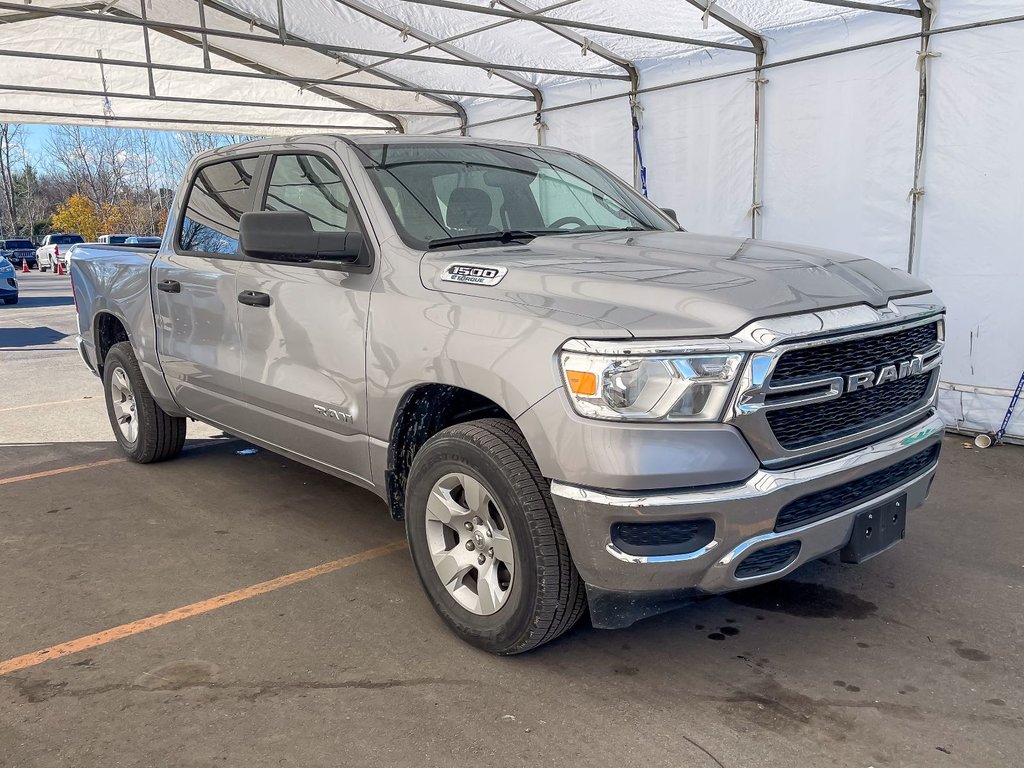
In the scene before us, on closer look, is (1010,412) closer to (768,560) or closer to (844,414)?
(844,414)

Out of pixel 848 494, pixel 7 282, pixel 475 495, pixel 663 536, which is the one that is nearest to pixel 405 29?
pixel 475 495

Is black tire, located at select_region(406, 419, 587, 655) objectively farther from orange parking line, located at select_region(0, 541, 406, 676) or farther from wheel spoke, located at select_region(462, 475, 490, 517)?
orange parking line, located at select_region(0, 541, 406, 676)

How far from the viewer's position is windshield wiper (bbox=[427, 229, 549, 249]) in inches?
138

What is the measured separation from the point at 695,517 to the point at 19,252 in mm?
48546

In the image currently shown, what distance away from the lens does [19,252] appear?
4334 cm

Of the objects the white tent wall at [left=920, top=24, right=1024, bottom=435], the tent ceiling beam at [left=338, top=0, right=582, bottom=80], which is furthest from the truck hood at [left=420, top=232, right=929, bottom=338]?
the tent ceiling beam at [left=338, top=0, right=582, bottom=80]

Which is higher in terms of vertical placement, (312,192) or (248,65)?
(248,65)

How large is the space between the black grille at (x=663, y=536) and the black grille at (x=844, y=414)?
39 cm

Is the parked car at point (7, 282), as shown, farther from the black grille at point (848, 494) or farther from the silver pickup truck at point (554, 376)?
the black grille at point (848, 494)

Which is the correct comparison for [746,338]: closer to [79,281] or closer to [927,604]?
[927,604]

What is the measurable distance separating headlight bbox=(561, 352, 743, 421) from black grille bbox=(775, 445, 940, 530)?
0.45 m

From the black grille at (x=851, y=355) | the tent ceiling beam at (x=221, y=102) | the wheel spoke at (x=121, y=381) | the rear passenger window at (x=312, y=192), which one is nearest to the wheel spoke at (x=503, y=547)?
the black grille at (x=851, y=355)

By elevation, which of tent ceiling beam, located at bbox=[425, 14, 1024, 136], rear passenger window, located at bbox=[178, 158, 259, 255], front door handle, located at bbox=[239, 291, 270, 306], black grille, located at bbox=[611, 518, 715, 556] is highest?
tent ceiling beam, located at bbox=[425, 14, 1024, 136]

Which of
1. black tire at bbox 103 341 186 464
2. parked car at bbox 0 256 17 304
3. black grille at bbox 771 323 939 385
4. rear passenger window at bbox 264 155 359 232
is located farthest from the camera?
parked car at bbox 0 256 17 304
